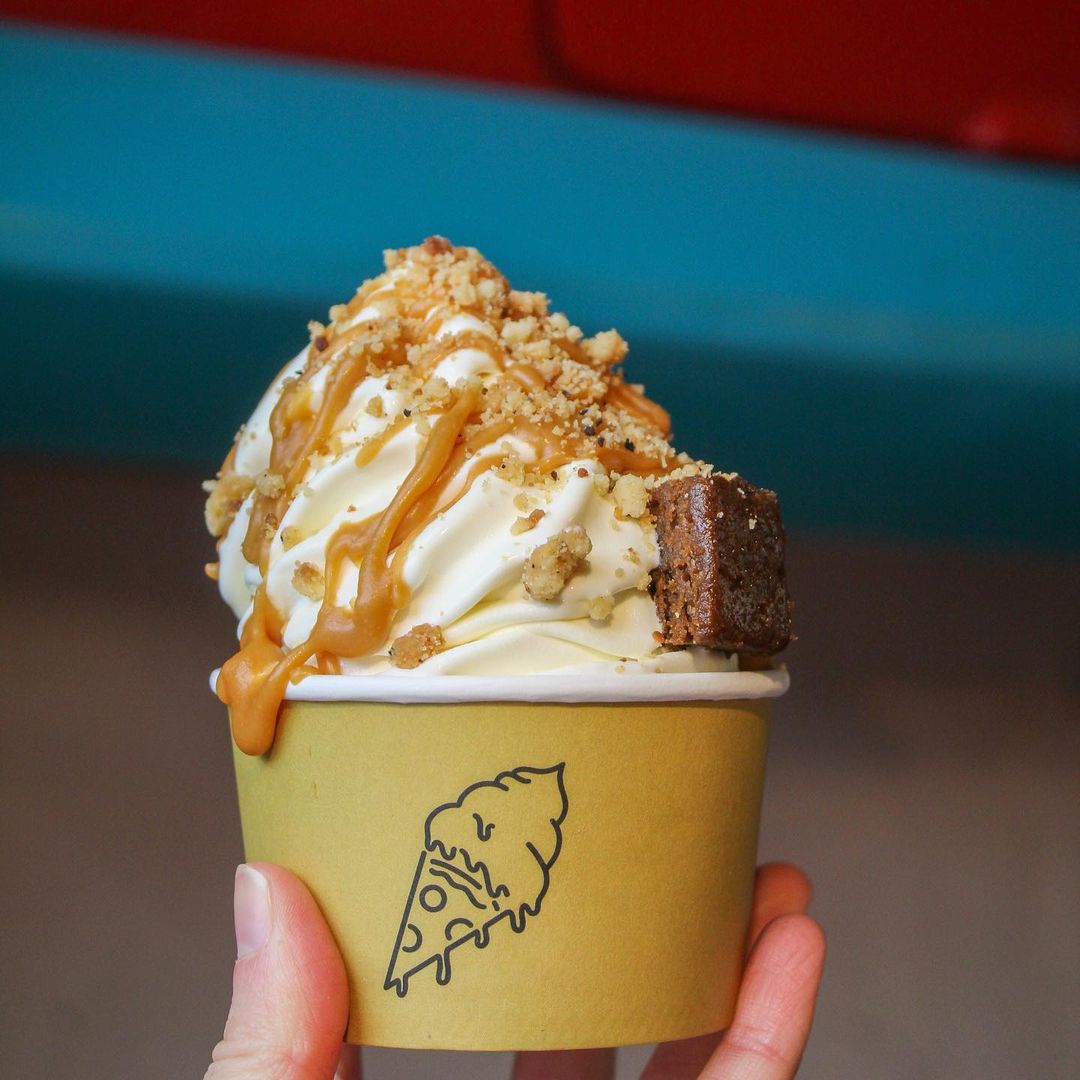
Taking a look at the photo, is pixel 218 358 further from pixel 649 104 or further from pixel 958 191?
pixel 958 191

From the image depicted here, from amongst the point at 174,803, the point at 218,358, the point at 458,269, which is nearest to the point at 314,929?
the point at 458,269

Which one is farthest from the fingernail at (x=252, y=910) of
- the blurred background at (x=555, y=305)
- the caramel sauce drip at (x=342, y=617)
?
the blurred background at (x=555, y=305)

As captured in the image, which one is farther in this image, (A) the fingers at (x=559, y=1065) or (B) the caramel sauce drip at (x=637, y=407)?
(A) the fingers at (x=559, y=1065)

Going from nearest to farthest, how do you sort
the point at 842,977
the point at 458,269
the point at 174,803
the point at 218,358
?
1. the point at 458,269
2. the point at 218,358
3. the point at 174,803
4. the point at 842,977

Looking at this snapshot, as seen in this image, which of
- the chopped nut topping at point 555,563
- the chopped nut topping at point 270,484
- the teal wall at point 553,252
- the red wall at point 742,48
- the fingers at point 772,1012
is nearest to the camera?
the chopped nut topping at point 555,563

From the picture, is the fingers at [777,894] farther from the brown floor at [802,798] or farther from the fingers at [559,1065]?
the brown floor at [802,798]

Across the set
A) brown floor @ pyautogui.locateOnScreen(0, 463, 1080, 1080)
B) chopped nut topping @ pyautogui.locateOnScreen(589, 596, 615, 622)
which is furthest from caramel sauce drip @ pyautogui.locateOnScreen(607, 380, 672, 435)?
brown floor @ pyautogui.locateOnScreen(0, 463, 1080, 1080)
